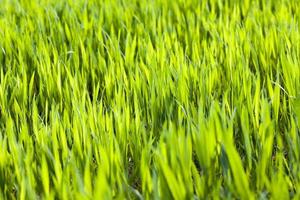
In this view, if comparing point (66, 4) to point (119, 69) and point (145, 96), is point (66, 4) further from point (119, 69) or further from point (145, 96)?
point (145, 96)

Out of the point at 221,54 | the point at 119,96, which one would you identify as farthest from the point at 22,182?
the point at 221,54

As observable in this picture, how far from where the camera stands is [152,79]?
1.43 m

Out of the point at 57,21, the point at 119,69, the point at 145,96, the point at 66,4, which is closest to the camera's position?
the point at 145,96

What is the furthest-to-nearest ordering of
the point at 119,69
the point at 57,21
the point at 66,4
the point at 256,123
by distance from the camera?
the point at 66,4 < the point at 57,21 < the point at 119,69 < the point at 256,123

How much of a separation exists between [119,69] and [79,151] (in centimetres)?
48

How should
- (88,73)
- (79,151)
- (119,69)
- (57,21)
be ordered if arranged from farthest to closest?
A: (57,21)
(88,73)
(119,69)
(79,151)

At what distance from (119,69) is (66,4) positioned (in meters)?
0.77

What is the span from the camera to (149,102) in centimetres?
137

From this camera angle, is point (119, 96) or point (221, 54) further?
point (221, 54)

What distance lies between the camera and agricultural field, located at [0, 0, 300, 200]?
99cm

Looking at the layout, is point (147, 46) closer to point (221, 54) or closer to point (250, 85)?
point (221, 54)

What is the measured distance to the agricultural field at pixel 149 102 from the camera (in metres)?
0.99

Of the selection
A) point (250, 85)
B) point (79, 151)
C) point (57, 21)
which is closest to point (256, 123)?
point (250, 85)

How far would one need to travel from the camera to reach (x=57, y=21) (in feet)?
6.82
